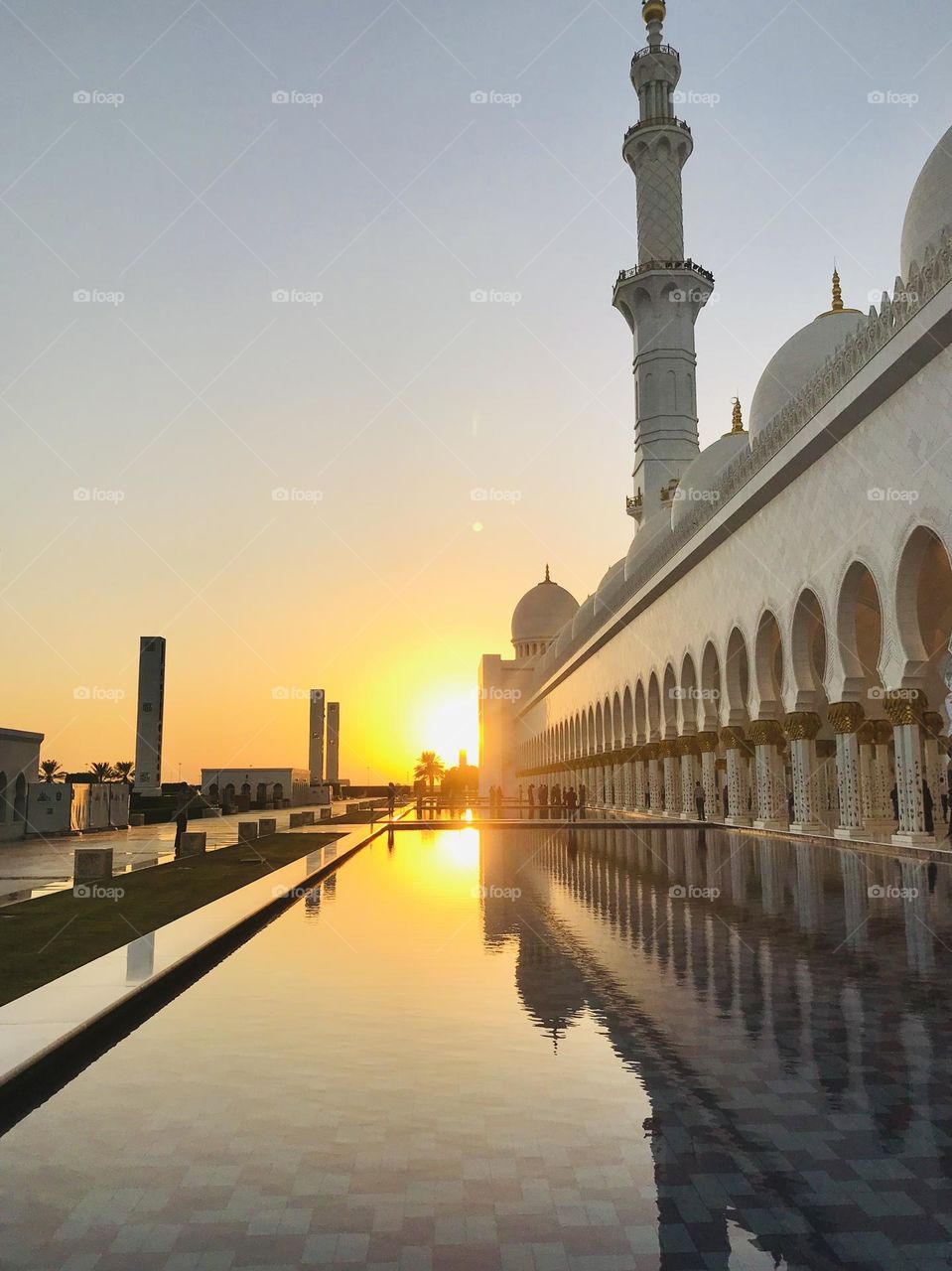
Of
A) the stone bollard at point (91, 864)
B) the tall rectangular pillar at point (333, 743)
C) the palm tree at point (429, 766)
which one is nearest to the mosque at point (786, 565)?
the stone bollard at point (91, 864)

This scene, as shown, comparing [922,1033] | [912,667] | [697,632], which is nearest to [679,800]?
[697,632]

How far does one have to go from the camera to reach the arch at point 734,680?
19.4m

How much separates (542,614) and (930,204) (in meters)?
46.1

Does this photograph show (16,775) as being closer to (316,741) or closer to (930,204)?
(930,204)

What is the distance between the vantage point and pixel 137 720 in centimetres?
2764

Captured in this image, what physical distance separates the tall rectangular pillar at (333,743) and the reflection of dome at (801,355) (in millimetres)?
48441

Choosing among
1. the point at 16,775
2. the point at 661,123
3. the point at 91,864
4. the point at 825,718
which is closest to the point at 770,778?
the point at 825,718

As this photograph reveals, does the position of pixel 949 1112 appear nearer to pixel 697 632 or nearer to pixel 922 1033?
pixel 922 1033

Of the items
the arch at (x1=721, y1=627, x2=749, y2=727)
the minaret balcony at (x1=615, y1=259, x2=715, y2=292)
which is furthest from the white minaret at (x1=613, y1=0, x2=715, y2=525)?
the arch at (x1=721, y1=627, x2=749, y2=727)

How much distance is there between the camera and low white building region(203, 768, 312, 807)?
47.9 meters

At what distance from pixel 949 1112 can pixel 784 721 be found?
48.1 ft

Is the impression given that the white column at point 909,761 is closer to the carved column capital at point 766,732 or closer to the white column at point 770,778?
the carved column capital at point 766,732

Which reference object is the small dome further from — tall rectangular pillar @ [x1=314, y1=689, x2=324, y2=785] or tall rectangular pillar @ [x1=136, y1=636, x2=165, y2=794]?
tall rectangular pillar @ [x1=314, y1=689, x2=324, y2=785]

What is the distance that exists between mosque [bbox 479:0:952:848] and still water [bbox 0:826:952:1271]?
7.25 meters
